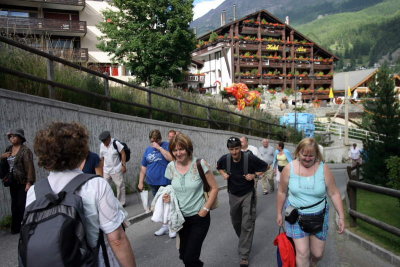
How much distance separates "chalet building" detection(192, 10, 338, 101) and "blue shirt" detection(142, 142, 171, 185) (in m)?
42.0

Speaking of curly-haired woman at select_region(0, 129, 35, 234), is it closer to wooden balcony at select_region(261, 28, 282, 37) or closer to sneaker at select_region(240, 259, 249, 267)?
sneaker at select_region(240, 259, 249, 267)

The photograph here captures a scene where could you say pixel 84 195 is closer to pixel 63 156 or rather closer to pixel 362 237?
pixel 63 156

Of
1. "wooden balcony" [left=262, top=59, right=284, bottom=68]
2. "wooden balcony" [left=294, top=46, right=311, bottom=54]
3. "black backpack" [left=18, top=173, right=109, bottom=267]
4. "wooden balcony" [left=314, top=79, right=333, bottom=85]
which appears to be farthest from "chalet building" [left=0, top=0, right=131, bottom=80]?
"wooden balcony" [left=314, top=79, right=333, bottom=85]

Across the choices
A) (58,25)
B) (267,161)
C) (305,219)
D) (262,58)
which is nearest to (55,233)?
(305,219)

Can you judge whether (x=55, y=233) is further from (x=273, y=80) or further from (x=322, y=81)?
(x=322, y=81)

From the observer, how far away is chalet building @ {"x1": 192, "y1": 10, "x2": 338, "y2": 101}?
165 feet

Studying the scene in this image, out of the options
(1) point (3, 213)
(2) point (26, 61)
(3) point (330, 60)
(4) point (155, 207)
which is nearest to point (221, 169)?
(4) point (155, 207)

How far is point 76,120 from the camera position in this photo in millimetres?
7391

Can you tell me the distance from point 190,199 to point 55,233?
2073 mm

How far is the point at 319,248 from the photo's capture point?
152 inches

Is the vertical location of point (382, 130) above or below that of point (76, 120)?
below

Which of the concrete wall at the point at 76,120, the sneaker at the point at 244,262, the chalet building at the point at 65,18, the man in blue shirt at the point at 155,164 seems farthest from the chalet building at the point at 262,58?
the sneaker at the point at 244,262

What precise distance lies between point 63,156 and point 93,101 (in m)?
6.96

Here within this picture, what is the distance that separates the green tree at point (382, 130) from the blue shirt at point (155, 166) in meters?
10.2
